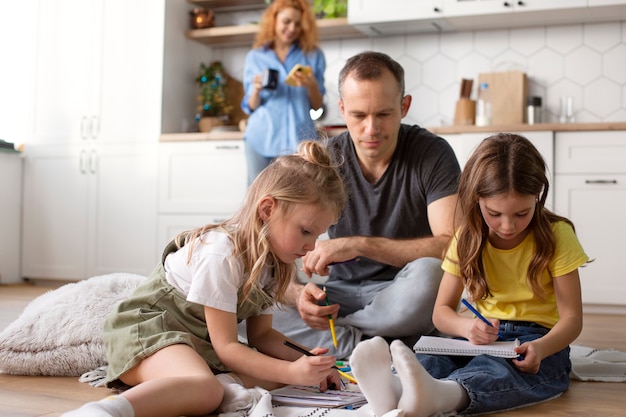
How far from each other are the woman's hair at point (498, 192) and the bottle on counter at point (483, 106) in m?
2.21

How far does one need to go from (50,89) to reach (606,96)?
3.29m

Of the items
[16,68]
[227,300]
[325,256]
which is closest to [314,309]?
[325,256]

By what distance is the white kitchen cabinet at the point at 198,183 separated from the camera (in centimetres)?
411

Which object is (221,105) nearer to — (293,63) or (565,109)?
(293,63)

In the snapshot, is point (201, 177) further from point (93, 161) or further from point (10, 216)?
point (10, 216)

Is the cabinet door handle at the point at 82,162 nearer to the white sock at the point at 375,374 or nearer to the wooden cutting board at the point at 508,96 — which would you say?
the wooden cutting board at the point at 508,96

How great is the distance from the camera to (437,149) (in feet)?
7.07

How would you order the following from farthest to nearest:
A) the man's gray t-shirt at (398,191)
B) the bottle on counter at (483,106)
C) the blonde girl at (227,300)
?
the bottle on counter at (483,106) < the man's gray t-shirt at (398,191) < the blonde girl at (227,300)

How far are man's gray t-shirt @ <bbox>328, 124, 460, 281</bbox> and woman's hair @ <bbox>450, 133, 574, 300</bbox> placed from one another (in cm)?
40

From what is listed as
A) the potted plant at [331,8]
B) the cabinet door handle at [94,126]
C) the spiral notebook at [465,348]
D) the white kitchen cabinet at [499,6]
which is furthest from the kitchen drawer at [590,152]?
the cabinet door handle at [94,126]

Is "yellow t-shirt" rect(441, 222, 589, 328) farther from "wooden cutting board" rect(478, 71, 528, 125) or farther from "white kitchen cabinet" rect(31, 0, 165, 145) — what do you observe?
"white kitchen cabinet" rect(31, 0, 165, 145)

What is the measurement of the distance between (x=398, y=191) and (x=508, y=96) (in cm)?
205

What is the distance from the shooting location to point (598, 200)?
3529 mm

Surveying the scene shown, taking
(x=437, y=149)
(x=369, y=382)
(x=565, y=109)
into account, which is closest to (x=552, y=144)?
(x=565, y=109)
